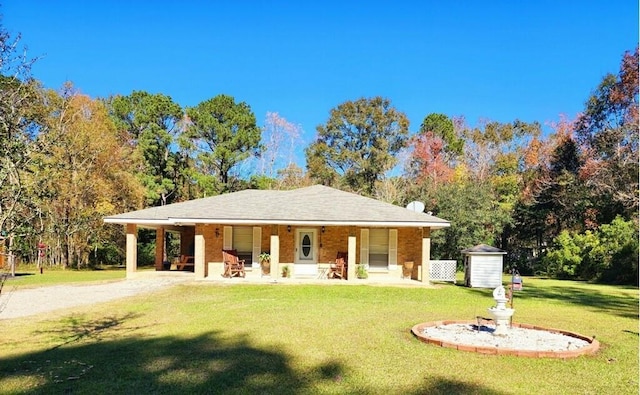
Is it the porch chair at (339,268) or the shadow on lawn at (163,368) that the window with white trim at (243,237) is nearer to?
the porch chair at (339,268)

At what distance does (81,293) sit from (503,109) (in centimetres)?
4069

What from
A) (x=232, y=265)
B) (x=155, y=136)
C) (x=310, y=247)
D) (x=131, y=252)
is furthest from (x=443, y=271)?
(x=155, y=136)

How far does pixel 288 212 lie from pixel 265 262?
2.38 meters

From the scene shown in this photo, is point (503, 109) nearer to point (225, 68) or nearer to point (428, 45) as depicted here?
point (428, 45)

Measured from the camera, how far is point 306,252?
20.8m

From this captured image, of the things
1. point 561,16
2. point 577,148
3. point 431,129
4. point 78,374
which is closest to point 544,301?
point 561,16

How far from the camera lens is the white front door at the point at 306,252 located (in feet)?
67.2

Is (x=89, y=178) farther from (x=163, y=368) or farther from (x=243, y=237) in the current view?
(x=163, y=368)

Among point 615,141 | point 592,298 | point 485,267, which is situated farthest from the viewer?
point 615,141

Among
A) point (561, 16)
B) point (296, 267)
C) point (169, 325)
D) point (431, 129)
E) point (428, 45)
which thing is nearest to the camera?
point (169, 325)

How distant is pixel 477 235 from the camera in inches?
1112

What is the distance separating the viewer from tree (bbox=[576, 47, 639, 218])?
27969 mm

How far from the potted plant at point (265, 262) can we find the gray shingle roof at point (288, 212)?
6.18 ft

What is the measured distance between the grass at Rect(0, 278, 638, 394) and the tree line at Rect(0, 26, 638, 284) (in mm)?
11324
